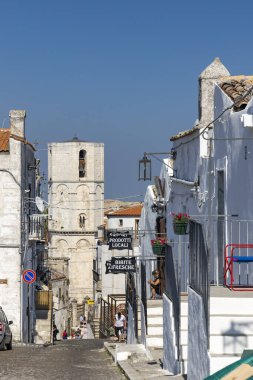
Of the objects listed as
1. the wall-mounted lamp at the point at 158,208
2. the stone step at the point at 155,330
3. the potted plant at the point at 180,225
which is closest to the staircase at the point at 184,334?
the stone step at the point at 155,330

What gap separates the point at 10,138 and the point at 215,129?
20.8 metres

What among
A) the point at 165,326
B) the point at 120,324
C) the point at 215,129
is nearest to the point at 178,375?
the point at 165,326

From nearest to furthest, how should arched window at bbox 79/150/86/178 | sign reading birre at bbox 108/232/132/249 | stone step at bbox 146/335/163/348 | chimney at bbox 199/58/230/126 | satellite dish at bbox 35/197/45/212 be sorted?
1. stone step at bbox 146/335/163/348
2. chimney at bbox 199/58/230/126
3. sign reading birre at bbox 108/232/132/249
4. satellite dish at bbox 35/197/45/212
5. arched window at bbox 79/150/86/178

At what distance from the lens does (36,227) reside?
1900 inches

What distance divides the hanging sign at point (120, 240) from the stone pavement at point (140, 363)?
5611 mm

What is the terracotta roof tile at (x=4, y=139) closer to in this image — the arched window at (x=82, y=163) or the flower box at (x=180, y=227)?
the flower box at (x=180, y=227)

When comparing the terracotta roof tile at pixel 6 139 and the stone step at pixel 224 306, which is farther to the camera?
the terracotta roof tile at pixel 6 139

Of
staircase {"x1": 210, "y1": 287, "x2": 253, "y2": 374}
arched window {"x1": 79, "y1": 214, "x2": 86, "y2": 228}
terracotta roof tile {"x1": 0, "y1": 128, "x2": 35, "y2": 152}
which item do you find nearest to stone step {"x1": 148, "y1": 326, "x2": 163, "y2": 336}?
staircase {"x1": 210, "y1": 287, "x2": 253, "y2": 374}

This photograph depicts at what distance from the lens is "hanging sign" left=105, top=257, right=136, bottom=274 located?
28156 millimetres

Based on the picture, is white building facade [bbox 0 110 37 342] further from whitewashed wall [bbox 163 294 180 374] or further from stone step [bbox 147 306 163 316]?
whitewashed wall [bbox 163 294 180 374]

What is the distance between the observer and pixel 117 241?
29375 mm

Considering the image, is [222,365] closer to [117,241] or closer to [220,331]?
[220,331]

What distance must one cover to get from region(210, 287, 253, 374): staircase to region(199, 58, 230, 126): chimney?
1481cm

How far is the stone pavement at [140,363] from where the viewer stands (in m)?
16.9
